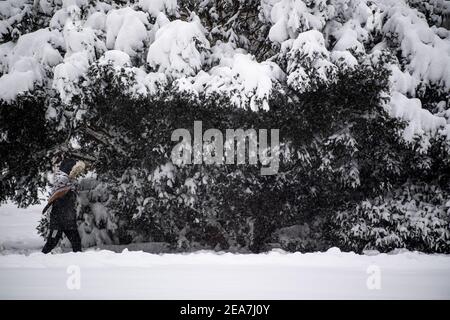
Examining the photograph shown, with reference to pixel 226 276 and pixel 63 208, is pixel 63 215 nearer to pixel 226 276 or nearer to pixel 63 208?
pixel 63 208

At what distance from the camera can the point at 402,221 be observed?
22.6 feet

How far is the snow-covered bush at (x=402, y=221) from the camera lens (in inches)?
265

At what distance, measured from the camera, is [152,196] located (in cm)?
696

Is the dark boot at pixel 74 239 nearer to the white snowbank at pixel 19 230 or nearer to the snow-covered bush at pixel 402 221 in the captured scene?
the white snowbank at pixel 19 230

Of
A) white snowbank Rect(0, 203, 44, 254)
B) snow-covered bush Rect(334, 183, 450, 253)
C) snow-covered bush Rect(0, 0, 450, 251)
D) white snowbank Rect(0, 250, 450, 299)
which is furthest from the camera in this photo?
white snowbank Rect(0, 203, 44, 254)

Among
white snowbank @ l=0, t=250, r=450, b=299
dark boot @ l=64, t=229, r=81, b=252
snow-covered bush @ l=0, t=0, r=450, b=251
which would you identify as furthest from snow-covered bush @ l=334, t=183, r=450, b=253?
dark boot @ l=64, t=229, r=81, b=252

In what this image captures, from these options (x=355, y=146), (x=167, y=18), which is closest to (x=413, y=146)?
(x=355, y=146)

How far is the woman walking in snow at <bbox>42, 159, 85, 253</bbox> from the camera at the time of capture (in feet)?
21.2

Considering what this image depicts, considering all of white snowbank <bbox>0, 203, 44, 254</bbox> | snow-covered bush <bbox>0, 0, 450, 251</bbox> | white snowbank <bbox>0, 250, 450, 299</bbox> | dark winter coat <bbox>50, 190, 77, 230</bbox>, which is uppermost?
snow-covered bush <bbox>0, 0, 450, 251</bbox>

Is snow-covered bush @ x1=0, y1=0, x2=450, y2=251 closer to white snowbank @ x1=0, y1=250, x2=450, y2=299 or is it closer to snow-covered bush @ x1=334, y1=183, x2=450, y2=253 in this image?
snow-covered bush @ x1=334, y1=183, x2=450, y2=253

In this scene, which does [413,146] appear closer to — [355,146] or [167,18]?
[355,146]

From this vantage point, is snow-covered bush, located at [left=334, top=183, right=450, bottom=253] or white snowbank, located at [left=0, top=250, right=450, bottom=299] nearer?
white snowbank, located at [left=0, top=250, right=450, bottom=299]

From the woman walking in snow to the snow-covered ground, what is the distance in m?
0.60
